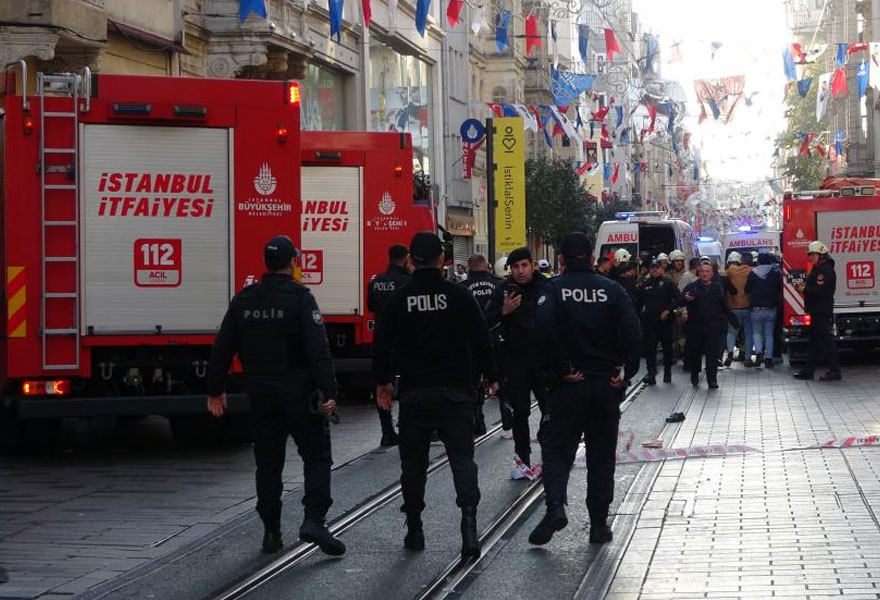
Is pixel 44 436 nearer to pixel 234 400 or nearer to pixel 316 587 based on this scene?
pixel 234 400

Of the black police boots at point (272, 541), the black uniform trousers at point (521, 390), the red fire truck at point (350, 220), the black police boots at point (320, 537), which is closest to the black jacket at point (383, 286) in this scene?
the black uniform trousers at point (521, 390)

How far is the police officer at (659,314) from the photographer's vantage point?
75.7 ft

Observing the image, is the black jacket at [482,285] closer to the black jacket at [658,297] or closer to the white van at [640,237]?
the black jacket at [658,297]

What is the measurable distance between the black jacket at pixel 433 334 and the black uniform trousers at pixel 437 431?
0.07 metres

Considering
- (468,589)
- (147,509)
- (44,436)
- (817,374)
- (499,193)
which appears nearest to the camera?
(468,589)

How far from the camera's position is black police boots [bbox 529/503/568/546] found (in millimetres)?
9156

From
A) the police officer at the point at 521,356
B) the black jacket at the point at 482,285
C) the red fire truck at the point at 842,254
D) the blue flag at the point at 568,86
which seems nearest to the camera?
the police officer at the point at 521,356

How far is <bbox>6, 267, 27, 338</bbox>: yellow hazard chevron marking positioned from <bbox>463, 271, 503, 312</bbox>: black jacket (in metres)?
3.70

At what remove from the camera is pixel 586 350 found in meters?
9.38

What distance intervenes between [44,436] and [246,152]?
10.4 ft

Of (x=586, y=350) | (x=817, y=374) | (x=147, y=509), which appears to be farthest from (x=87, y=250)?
(x=817, y=374)

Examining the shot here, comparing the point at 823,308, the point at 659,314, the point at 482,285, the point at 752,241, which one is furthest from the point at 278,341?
the point at 752,241

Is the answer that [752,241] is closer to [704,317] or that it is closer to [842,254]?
[842,254]

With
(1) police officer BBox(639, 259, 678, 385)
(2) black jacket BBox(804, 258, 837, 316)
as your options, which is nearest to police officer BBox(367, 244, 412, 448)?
(1) police officer BBox(639, 259, 678, 385)
